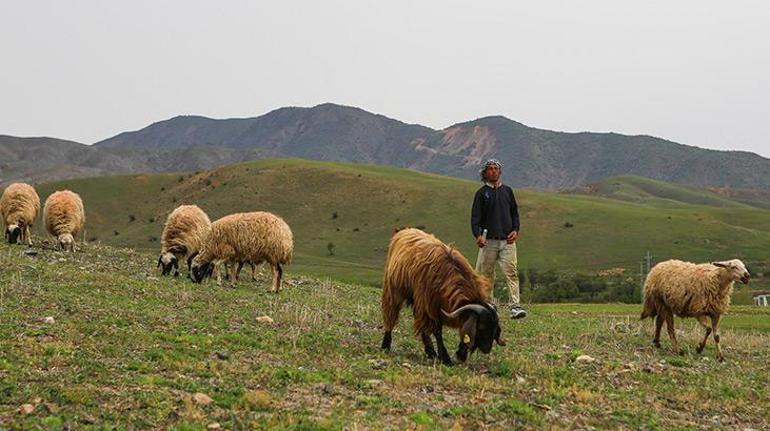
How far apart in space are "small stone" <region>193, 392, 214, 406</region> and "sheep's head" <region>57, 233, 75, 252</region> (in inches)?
749

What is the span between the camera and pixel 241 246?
21.7 metres

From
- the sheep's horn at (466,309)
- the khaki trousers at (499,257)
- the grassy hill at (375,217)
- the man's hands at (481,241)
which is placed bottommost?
the grassy hill at (375,217)

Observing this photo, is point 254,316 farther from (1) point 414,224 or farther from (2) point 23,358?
(1) point 414,224

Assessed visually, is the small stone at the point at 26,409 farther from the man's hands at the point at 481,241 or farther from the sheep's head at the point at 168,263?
the sheep's head at the point at 168,263

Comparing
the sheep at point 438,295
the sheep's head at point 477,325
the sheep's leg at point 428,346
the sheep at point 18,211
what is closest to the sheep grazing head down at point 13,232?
the sheep at point 18,211

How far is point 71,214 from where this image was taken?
25344 millimetres

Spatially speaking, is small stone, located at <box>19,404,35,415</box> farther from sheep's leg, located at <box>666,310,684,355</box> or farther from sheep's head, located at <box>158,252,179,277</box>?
sheep's head, located at <box>158,252,179,277</box>

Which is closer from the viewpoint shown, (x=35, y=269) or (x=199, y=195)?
(x=35, y=269)

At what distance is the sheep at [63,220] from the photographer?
963 inches

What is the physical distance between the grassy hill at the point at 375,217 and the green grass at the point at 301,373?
173 ft

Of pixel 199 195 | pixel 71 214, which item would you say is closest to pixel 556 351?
pixel 71 214

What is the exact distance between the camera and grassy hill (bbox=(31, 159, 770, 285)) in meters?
88.6

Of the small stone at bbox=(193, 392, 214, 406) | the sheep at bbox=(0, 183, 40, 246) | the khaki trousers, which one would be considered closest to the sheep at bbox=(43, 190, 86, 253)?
the sheep at bbox=(0, 183, 40, 246)

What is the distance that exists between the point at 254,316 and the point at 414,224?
280 ft
